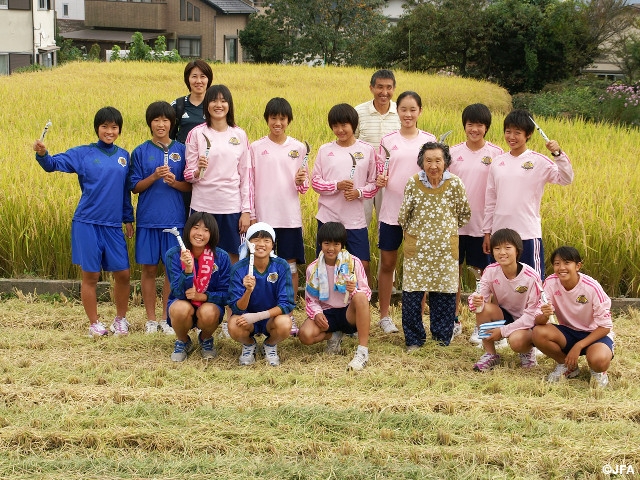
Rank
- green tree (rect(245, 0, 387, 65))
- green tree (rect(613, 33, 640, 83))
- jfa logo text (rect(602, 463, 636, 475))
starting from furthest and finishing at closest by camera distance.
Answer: green tree (rect(245, 0, 387, 65)) < green tree (rect(613, 33, 640, 83)) < jfa logo text (rect(602, 463, 636, 475))

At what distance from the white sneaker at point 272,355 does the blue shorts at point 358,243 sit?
877 millimetres

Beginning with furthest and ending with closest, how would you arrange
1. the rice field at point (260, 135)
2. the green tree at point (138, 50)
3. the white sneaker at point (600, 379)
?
1. the green tree at point (138, 50)
2. the rice field at point (260, 135)
3. the white sneaker at point (600, 379)

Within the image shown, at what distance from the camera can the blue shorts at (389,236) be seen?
5707mm

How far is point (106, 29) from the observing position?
3847 cm

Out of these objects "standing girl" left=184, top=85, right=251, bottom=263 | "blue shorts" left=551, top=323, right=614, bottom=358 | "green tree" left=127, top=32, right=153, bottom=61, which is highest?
"green tree" left=127, top=32, right=153, bottom=61

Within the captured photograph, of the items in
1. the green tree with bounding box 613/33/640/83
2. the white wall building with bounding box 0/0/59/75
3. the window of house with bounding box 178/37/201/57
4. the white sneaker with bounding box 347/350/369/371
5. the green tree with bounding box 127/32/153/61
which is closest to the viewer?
the white sneaker with bounding box 347/350/369/371

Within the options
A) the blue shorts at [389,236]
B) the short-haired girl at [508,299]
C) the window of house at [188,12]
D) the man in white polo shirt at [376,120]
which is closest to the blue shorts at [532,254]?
the short-haired girl at [508,299]

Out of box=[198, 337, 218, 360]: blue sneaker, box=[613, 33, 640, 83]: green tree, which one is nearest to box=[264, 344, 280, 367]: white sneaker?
box=[198, 337, 218, 360]: blue sneaker

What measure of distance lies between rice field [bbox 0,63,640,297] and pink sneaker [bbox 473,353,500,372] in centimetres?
178

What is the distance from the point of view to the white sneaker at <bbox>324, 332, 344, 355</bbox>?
526cm

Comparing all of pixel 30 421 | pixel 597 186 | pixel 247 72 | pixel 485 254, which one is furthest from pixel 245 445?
pixel 247 72

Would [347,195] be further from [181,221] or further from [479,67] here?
[479,67]

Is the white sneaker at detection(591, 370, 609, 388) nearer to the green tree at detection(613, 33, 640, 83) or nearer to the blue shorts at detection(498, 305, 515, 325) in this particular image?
the blue shorts at detection(498, 305, 515, 325)

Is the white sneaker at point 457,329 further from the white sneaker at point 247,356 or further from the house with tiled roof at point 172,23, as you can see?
the house with tiled roof at point 172,23
